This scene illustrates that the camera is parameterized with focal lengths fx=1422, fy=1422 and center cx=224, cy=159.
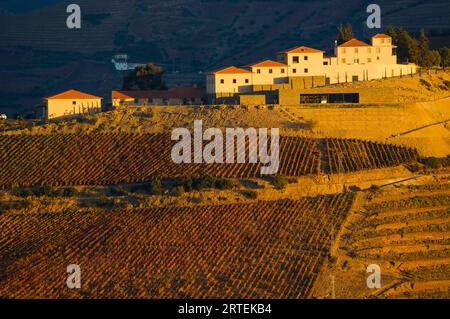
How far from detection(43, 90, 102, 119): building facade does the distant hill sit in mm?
47323

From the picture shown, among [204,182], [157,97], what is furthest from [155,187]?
[157,97]

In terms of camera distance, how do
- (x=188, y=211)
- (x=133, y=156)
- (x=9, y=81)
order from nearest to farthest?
(x=188, y=211), (x=133, y=156), (x=9, y=81)

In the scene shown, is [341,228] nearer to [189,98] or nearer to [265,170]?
[265,170]

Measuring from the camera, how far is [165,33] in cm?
16275

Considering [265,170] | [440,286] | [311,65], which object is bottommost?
[440,286]

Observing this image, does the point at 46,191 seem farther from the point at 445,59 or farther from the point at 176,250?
the point at 445,59

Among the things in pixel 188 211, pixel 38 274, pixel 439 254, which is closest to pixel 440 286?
pixel 439 254

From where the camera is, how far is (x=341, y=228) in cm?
6806

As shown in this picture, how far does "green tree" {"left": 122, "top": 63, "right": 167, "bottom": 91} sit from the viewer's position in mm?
97125

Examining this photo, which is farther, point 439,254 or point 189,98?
point 189,98

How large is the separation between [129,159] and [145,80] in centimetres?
1976

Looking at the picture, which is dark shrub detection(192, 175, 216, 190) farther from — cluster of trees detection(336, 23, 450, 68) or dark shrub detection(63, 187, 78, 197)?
cluster of trees detection(336, 23, 450, 68)

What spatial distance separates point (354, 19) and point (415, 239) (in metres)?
82.2
